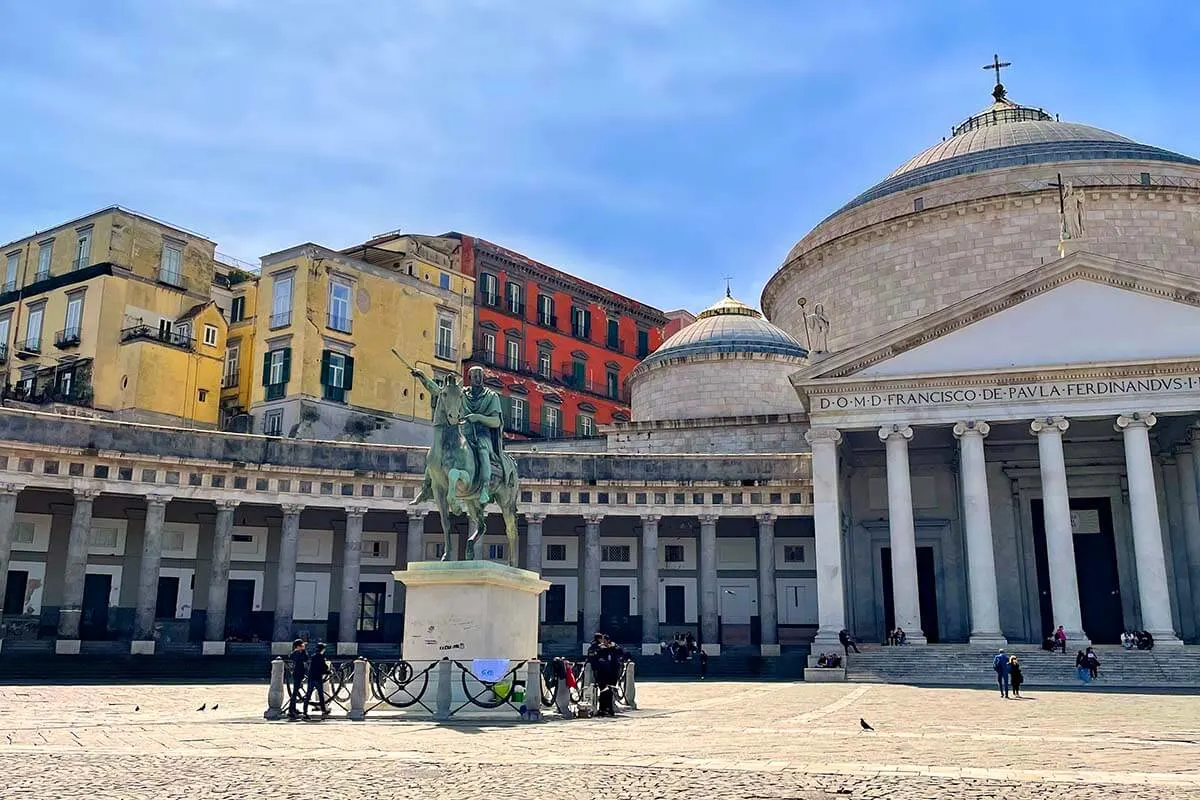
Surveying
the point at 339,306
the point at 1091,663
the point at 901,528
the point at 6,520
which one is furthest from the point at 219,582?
the point at 1091,663

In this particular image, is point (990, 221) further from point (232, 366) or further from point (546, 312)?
point (232, 366)

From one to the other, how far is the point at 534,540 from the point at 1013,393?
1769 cm

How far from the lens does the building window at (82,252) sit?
51.4m

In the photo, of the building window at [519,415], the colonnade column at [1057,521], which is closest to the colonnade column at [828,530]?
the colonnade column at [1057,521]

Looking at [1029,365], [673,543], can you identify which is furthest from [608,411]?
[1029,365]

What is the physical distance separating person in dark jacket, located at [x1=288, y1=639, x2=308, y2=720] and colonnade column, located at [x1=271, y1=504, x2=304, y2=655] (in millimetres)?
20146

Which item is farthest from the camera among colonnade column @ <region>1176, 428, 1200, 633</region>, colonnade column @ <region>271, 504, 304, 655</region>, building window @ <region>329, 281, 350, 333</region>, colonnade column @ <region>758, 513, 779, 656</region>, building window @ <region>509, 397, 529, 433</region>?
building window @ <region>509, 397, 529, 433</region>

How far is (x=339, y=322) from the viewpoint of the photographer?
5141cm

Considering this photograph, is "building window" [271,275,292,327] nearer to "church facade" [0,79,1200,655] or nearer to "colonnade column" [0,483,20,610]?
"church facade" [0,79,1200,655]

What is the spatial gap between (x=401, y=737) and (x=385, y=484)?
2744 centimetres

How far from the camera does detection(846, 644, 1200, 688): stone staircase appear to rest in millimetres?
31384

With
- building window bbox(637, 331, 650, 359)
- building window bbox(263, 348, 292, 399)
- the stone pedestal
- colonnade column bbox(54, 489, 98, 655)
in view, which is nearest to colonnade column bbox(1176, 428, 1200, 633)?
the stone pedestal

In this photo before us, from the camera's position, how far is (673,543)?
4744 cm

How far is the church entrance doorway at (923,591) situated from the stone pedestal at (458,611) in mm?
25000
